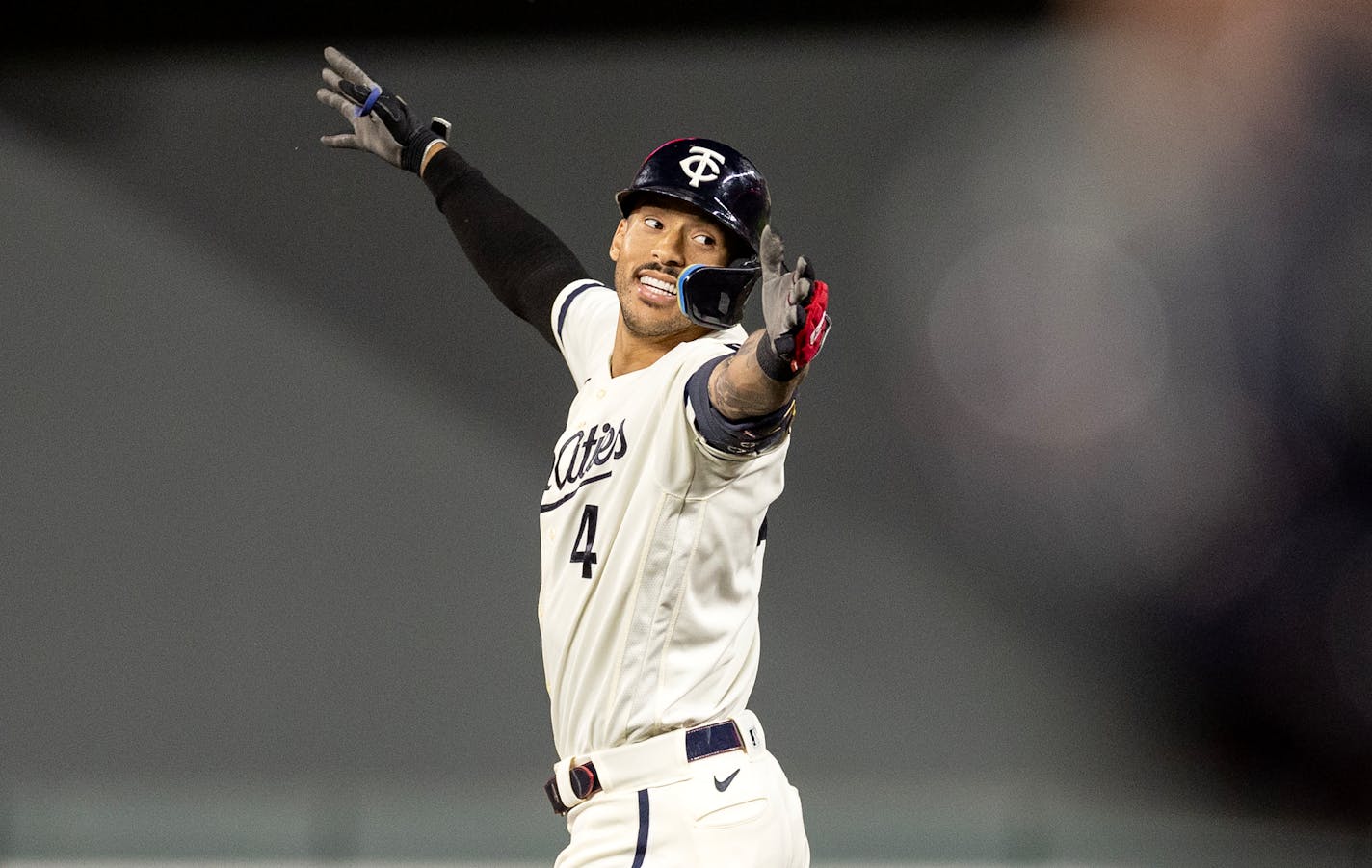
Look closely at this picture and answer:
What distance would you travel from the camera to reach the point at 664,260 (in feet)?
6.61

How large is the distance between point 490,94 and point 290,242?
793 mm


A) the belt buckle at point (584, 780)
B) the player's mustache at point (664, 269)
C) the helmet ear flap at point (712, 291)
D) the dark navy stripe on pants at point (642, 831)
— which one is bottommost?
the dark navy stripe on pants at point (642, 831)

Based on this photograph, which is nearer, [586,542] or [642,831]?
[642,831]

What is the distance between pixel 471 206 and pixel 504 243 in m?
0.11

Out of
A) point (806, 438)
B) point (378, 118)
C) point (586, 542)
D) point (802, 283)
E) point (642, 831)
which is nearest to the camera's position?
point (802, 283)

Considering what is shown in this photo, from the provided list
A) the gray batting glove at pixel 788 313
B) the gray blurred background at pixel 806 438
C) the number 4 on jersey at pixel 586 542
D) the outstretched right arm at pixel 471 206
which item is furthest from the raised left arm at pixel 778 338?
the gray blurred background at pixel 806 438

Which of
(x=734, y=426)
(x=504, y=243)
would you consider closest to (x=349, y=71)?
(x=504, y=243)

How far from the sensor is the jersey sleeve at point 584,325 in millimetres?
2371

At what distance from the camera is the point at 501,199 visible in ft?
9.10

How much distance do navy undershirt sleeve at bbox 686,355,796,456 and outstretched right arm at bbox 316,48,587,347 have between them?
1.00 m

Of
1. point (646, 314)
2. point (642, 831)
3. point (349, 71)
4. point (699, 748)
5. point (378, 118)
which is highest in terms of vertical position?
point (349, 71)

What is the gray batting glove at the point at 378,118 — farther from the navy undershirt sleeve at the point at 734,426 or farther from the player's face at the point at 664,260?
the navy undershirt sleeve at the point at 734,426

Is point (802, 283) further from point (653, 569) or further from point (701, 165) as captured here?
point (701, 165)

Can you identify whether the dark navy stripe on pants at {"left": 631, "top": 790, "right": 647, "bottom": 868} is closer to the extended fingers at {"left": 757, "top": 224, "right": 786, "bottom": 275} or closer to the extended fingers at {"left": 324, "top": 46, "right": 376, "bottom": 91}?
the extended fingers at {"left": 757, "top": 224, "right": 786, "bottom": 275}
